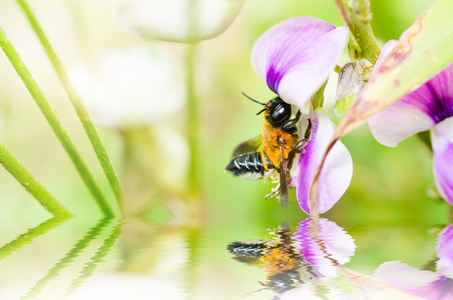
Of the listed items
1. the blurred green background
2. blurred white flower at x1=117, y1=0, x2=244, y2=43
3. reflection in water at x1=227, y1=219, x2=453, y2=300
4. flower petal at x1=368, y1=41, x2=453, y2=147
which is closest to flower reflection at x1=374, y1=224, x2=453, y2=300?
reflection in water at x1=227, y1=219, x2=453, y2=300

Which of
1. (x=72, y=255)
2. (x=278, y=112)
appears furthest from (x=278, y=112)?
(x=72, y=255)

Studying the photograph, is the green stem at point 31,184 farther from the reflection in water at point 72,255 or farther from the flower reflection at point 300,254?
the flower reflection at point 300,254

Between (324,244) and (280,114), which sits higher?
(280,114)

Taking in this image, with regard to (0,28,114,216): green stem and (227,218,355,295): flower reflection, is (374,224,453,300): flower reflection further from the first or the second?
(0,28,114,216): green stem

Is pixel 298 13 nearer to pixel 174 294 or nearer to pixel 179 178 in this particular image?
pixel 179 178

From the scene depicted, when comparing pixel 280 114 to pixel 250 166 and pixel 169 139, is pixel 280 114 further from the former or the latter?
pixel 169 139

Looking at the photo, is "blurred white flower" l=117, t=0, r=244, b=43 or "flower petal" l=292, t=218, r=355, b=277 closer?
"flower petal" l=292, t=218, r=355, b=277

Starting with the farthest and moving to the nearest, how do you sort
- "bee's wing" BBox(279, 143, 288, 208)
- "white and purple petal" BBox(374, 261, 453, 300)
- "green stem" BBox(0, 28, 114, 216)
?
1. "green stem" BBox(0, 28, 114, 216)
2. "bee's wing" BBox(279, 143, 288, 208)
3. "white and purple petal" BBox(374, 261, 453, 300)

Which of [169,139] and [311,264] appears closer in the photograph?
[311,264]

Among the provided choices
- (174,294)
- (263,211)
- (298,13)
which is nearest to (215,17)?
(298,13)
